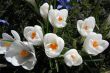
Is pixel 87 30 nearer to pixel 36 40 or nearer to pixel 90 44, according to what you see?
pixel 90 44

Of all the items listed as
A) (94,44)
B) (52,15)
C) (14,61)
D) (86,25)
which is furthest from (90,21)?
(14,61)

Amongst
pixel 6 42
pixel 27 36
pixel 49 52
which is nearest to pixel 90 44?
pixel 49 52

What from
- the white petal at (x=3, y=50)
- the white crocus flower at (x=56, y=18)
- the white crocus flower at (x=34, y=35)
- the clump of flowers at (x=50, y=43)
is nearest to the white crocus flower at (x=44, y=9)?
the clump of flowers at (x=50, y=43)

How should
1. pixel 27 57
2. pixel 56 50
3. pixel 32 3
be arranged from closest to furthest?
pixel 56 50 → pixel 27 57 → pixel 32 3

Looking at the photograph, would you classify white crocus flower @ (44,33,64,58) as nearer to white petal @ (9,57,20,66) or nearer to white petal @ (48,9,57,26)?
white petal @ (48,9,57,26)

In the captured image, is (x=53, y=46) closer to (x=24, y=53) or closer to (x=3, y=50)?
(x=24, y=53)

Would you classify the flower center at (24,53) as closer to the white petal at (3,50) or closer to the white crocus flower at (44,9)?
the white petal at (3,50)

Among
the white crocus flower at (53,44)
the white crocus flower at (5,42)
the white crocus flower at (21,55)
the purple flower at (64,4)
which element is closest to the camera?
the white crocus flower at (53,44)

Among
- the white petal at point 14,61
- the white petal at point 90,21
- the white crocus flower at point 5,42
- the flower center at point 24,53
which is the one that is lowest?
the white petal at point 14,61
